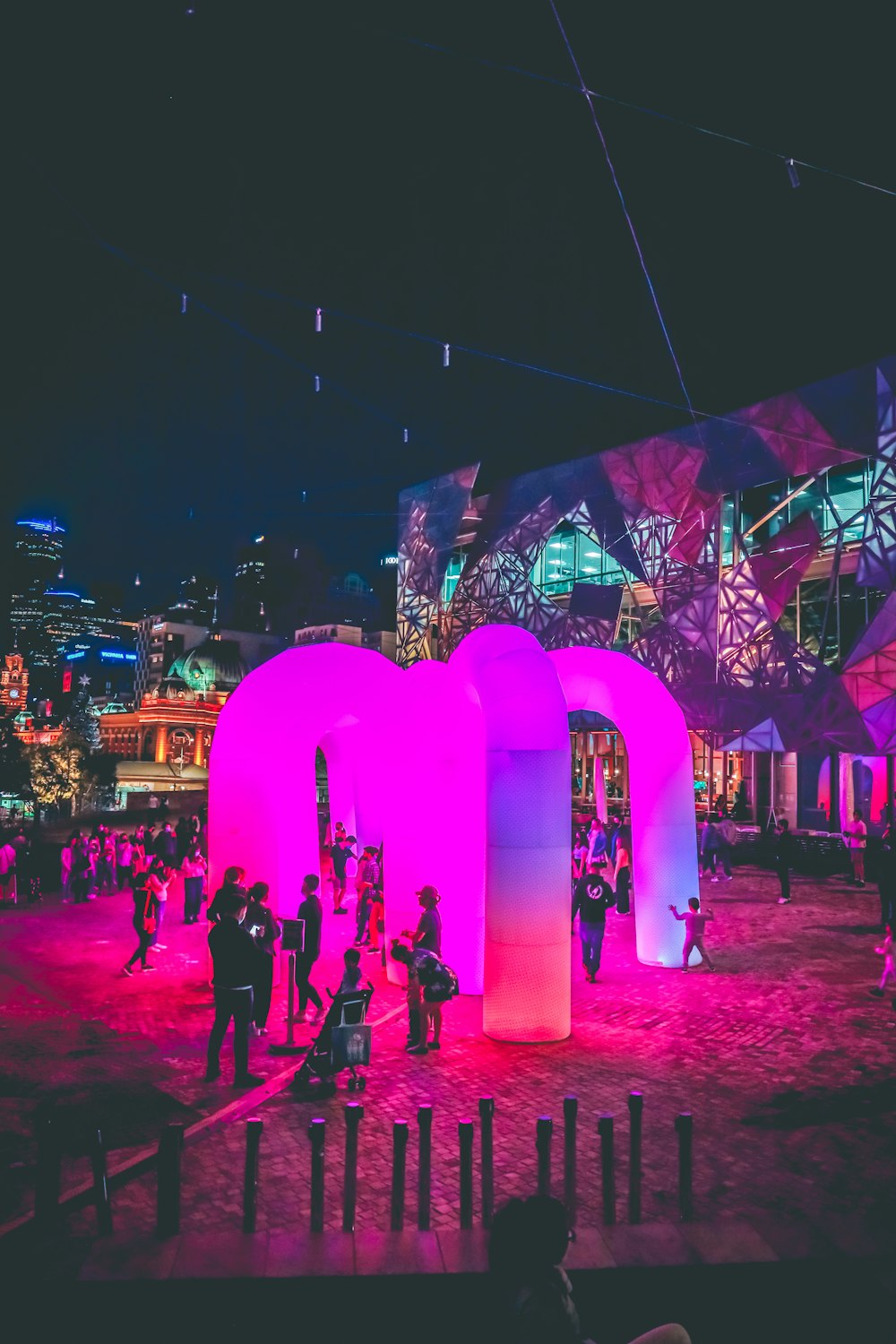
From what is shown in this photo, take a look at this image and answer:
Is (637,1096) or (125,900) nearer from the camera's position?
(637,1096)

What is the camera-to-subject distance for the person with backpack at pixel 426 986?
860 centimetres

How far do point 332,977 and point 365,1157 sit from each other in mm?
5439

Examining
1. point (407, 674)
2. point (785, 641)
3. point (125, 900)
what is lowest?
point (125, 900)

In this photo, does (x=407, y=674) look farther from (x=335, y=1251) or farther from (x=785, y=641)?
(x=785, y=641)

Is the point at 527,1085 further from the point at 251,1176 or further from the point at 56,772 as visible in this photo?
the point at 56,772

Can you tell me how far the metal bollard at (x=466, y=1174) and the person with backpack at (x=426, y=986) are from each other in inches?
127

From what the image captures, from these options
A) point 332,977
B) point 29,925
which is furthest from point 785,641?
point 29,925

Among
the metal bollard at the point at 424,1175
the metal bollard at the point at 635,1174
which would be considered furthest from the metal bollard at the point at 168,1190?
the metal bollard at the point at 635,1174

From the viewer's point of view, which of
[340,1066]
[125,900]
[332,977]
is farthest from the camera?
[125,900]

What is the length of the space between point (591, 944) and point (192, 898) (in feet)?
24.7

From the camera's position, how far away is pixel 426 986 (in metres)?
8.62

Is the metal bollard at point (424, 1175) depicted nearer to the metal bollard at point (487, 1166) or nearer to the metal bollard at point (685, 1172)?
the metal bollard at point (487, 1166)

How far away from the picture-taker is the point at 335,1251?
4895 millimetres

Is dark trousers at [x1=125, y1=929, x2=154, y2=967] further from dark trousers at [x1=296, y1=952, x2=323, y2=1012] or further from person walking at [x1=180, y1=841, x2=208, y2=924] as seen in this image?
person walking at [x1=180, y1=841, x2=208, y2=924]
